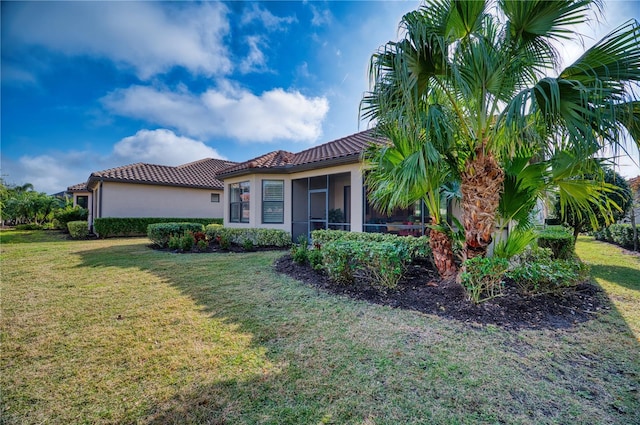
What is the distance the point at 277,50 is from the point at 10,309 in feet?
31.1

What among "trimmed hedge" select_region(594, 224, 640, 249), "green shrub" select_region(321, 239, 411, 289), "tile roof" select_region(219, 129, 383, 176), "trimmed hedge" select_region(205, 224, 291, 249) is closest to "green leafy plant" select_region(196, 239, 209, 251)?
"trimmed hedge" select_region(205, 224, 291, 249)

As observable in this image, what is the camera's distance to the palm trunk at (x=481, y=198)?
4527 millimetres

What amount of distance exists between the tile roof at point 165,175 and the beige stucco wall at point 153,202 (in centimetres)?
49

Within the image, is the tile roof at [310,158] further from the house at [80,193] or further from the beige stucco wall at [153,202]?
the house at [80,193]

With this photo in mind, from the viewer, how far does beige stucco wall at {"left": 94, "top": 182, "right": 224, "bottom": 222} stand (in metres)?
16.6

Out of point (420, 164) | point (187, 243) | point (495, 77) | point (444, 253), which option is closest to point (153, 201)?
point (187, 243)

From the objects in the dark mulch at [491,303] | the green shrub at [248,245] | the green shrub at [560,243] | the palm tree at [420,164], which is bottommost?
the dark mulch at [491,303]

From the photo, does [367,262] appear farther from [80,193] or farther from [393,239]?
[80,193]

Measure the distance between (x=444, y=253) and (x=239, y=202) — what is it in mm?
10418

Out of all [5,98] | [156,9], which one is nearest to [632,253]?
[156,9]

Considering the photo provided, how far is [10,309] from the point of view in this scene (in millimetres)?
4484

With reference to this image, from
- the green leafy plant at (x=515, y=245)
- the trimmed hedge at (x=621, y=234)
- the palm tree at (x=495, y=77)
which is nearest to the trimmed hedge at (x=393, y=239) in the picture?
the green leafy plant at (x=515, y=245)

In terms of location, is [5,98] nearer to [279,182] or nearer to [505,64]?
[279,182]

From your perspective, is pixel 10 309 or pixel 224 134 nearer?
pixel 10 309
